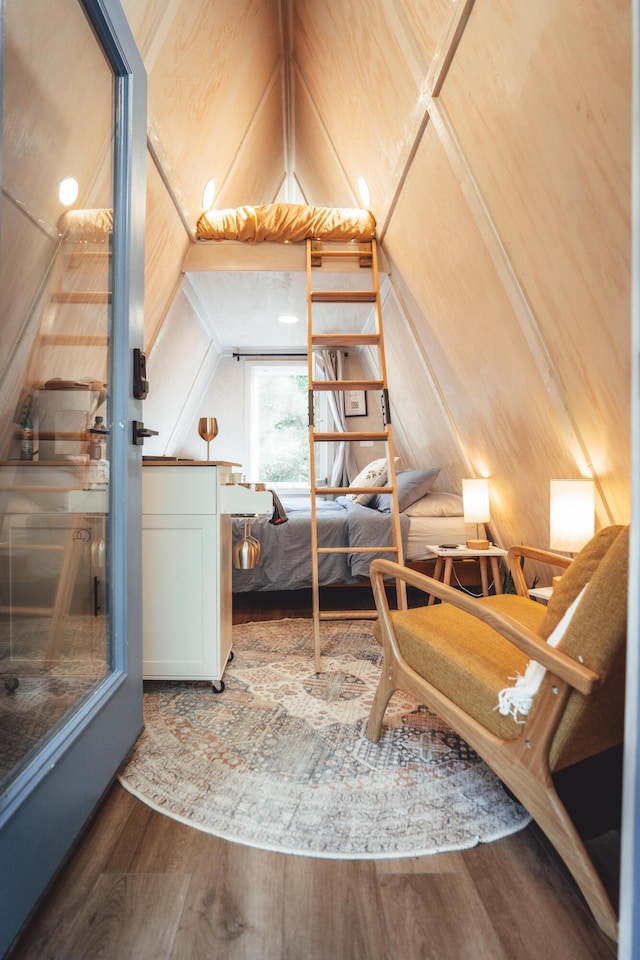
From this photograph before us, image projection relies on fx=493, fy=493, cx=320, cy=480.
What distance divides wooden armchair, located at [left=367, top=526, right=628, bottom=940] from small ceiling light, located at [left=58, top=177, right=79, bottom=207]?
130 cm

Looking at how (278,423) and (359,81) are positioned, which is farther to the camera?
(278,423)

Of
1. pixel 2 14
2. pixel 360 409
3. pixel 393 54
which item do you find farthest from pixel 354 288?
pixel 2 14

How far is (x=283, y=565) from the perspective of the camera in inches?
120

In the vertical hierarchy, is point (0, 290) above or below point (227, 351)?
below

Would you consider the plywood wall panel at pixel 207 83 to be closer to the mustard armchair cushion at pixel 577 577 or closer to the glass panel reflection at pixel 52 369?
the glass panel reflection at pixel 52 369

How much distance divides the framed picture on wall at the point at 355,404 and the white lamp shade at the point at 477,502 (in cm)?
251

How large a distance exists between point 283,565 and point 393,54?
101 inches

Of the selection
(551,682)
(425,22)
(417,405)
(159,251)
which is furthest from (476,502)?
(159,251)

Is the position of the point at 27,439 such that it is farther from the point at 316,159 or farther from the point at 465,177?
the point at 316,159

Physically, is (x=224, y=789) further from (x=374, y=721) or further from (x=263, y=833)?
(x=374, y=721)

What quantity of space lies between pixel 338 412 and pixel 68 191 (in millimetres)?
3983

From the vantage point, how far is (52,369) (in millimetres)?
1159

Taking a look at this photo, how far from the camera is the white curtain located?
5133mm

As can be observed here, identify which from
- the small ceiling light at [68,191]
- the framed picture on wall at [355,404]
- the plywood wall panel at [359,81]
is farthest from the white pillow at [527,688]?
the framed picture on wall at [355,404]
